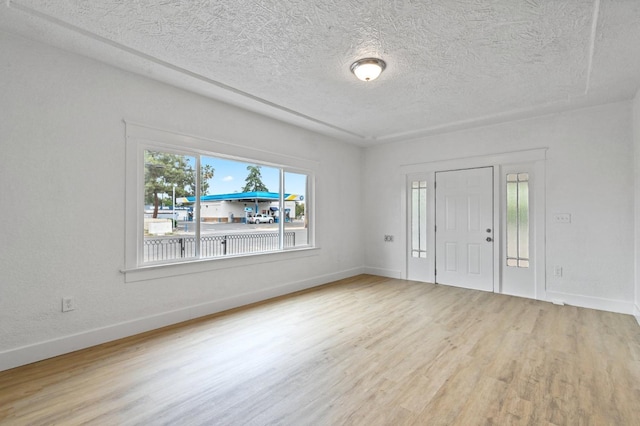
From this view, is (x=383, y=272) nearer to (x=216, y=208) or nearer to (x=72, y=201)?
(x=216, y=208)

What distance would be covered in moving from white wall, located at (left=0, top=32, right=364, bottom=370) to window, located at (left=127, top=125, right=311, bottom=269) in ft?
0.74

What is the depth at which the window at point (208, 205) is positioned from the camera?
3373 millimetres

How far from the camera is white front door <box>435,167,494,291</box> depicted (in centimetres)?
500

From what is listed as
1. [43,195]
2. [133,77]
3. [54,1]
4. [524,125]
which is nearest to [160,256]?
[43,195]

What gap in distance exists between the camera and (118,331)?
10.1ft

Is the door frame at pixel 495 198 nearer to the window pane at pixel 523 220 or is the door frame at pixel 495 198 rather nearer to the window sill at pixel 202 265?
the window pane at pixel 523 220

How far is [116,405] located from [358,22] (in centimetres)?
322

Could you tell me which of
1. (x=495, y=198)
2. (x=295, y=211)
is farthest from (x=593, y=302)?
(x=295, y=211)

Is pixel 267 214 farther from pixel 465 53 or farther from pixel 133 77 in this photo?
pixel 465 53

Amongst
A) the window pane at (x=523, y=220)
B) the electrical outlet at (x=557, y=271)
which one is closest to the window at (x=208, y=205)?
the window pane at (x=523, y=220)

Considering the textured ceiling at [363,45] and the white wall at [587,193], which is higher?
the textured ceiling at [363,45]

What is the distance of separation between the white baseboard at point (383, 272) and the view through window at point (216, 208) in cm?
179

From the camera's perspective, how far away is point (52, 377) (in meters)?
2.37

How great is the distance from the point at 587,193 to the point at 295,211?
424 centimetres
